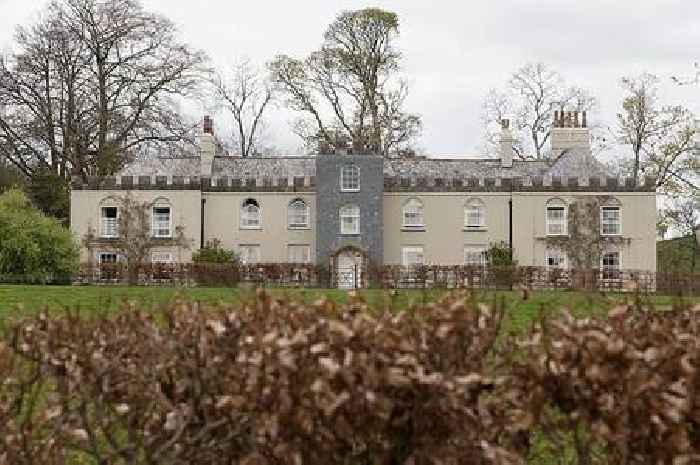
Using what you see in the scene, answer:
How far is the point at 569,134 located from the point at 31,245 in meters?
21.3

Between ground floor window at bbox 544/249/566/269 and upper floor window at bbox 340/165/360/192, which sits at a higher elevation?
upper floor window at bbox 340/165/360/192

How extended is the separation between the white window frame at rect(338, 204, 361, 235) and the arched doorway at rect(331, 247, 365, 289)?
616 mm

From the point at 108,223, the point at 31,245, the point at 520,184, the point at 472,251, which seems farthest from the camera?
the point at 472,251

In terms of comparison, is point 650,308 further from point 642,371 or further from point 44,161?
point 44,161

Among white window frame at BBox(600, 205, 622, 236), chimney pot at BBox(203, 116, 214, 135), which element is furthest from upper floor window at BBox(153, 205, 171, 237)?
white window frame at BBox(600, 205, 622, 236)

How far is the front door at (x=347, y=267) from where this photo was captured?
1366 inches

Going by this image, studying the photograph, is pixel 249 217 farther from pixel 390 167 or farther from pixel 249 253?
pixel 390 167

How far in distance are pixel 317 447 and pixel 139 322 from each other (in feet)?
3.30

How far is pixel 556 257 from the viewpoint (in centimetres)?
3556

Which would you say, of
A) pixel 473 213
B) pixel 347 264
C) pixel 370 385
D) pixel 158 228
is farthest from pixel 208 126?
pixel 370 385

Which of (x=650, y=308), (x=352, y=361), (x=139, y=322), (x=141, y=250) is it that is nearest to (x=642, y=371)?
(x=650, y=308)

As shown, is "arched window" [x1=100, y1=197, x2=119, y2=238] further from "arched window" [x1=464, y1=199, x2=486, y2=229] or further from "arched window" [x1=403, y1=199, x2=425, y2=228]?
"arched window" [x1=464, y1=199, x2=486, y2=229]

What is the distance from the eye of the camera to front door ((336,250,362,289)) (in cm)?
3469

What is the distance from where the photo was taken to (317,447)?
11.3 ft
